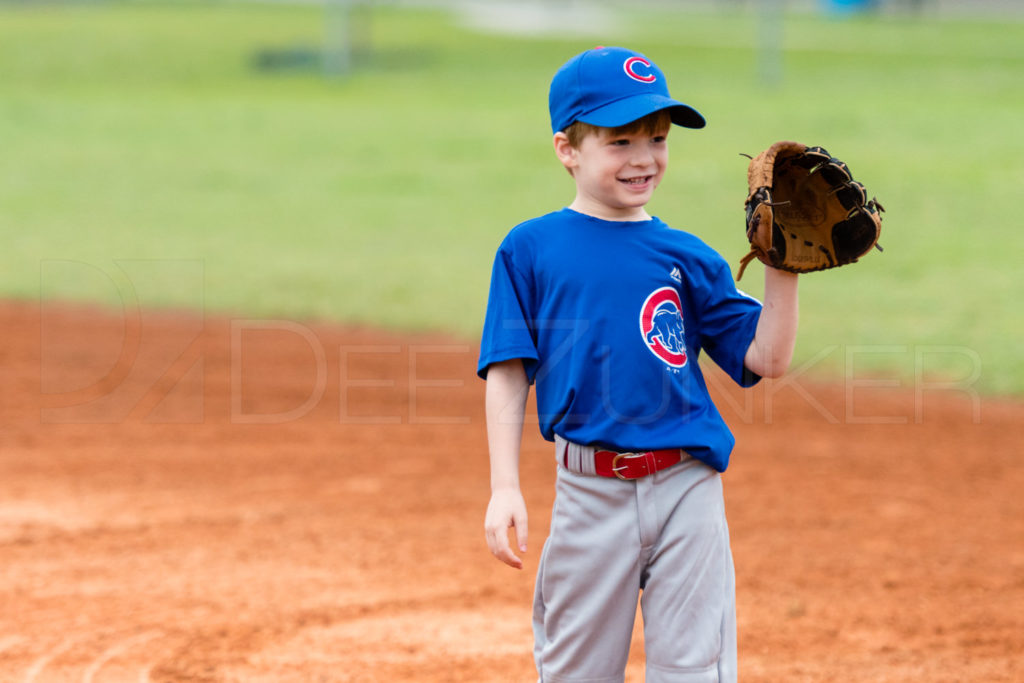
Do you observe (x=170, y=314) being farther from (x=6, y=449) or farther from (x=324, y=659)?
(x=324, y=659)

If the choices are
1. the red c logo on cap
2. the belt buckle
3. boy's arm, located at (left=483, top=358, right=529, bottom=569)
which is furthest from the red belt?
the red c logo on cap

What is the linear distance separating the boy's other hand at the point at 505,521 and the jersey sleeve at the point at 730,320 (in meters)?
0.50

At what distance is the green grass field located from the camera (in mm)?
8523

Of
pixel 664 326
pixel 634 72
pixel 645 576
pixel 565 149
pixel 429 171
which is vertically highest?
pixel 429 171

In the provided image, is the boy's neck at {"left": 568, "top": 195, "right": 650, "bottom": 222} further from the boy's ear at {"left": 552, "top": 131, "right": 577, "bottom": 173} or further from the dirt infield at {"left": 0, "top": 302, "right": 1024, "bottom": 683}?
the dirt infield at {"left": 0, "top": 302, "right": 1024, "bottom": 683}

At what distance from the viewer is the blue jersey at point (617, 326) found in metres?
2.33

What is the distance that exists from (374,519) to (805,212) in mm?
2714

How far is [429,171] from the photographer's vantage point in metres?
13.7

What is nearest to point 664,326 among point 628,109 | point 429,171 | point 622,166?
point 622,166

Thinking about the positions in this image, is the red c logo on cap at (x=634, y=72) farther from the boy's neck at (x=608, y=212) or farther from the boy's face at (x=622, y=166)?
the boy's neck at (x=608, y=212)

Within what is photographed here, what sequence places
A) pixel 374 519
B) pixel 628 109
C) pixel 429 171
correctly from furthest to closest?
pixel 429 171 < pixel 374 519 < pixel 628 109

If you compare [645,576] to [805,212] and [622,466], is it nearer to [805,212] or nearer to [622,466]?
[622,466]

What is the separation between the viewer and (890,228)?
10.7 m

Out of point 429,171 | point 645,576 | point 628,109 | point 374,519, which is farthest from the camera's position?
point 429,171
